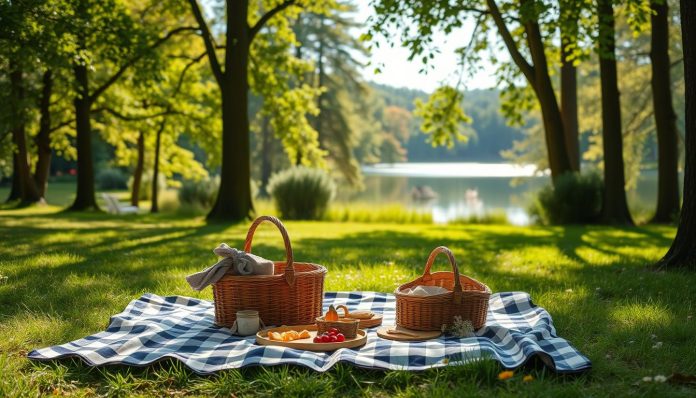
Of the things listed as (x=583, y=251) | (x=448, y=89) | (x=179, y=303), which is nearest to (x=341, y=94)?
(x=448, y=89)

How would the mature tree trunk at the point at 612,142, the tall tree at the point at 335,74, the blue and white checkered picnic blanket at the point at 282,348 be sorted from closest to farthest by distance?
the blue and white checkered picnic blanket at the point at 282,348 → the mature tree trunk at the point at 612,142 → the tall tree at the point at 335,74

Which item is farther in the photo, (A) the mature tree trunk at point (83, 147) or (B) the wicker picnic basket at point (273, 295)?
(A) the mature tree trunk at point (83, 147)

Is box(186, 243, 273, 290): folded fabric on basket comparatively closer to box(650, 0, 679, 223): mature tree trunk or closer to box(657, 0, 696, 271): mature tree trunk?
box(657, 0, 696, 271): mature tree trunk

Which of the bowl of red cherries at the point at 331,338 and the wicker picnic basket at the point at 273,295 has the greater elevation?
the wicker picnic basket at the point at 273,295

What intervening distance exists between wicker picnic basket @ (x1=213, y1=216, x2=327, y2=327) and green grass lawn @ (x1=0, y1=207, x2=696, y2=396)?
899 mm

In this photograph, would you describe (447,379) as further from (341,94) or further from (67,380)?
(341,94)

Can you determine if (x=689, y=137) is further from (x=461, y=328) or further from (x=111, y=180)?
(x=111, y=180)

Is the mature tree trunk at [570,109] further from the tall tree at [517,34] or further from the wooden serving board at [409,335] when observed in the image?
the wooden serving board at [409,335]

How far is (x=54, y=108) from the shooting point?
859 inches

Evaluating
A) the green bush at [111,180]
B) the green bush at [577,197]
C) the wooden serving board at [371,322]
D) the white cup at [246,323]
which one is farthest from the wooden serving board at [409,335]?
the green bush at [111,180]

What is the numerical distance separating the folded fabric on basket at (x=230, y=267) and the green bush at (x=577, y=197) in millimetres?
11297

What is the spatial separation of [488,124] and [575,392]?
331 feet

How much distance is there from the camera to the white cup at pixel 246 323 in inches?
175

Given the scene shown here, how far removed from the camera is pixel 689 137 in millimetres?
6371
